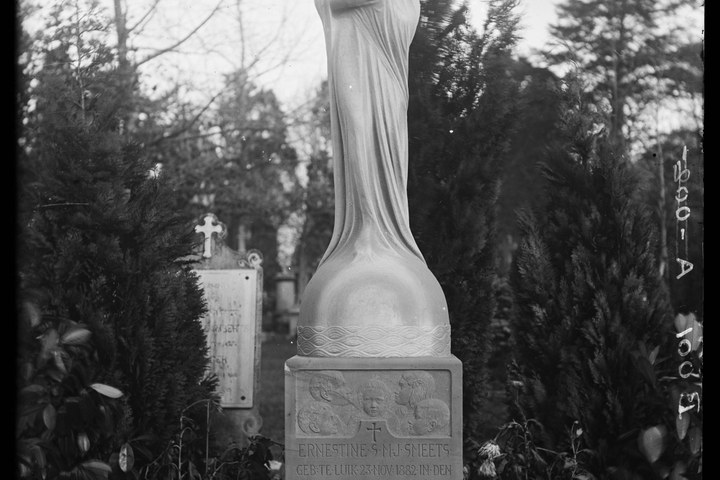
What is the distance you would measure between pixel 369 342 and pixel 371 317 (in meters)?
0.13

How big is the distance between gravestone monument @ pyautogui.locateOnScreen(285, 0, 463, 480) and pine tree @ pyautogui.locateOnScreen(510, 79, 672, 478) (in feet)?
5.74

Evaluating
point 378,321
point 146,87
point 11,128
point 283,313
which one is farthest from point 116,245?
point 283,313

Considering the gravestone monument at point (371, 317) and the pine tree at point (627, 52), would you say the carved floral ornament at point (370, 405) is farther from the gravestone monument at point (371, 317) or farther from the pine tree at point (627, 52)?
the pine tree at point (627, 52)

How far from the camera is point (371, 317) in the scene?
445 cm

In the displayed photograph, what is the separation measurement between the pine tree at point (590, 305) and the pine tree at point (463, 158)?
1.45 ft

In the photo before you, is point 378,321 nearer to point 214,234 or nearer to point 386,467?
point 386,467

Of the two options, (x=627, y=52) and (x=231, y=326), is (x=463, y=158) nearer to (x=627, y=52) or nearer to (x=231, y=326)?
(x=231, y=326)

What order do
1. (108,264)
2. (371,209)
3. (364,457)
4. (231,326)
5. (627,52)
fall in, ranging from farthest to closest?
(627,52) → (231,326) → (108,264) → (371,209) → (364,457)

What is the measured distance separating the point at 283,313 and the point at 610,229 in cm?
1671

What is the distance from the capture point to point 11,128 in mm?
3967

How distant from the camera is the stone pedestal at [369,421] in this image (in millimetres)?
4320

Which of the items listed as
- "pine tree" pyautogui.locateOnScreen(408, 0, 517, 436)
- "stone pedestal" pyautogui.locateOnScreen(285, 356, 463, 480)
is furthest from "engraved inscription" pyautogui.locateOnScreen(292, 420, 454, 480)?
"pine tree" pyautogui.locateOnScreen(408, 0, 517, 436)

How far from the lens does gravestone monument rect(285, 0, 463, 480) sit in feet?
14.2

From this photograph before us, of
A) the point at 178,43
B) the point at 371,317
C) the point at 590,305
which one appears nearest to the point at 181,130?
the point at 178,43
